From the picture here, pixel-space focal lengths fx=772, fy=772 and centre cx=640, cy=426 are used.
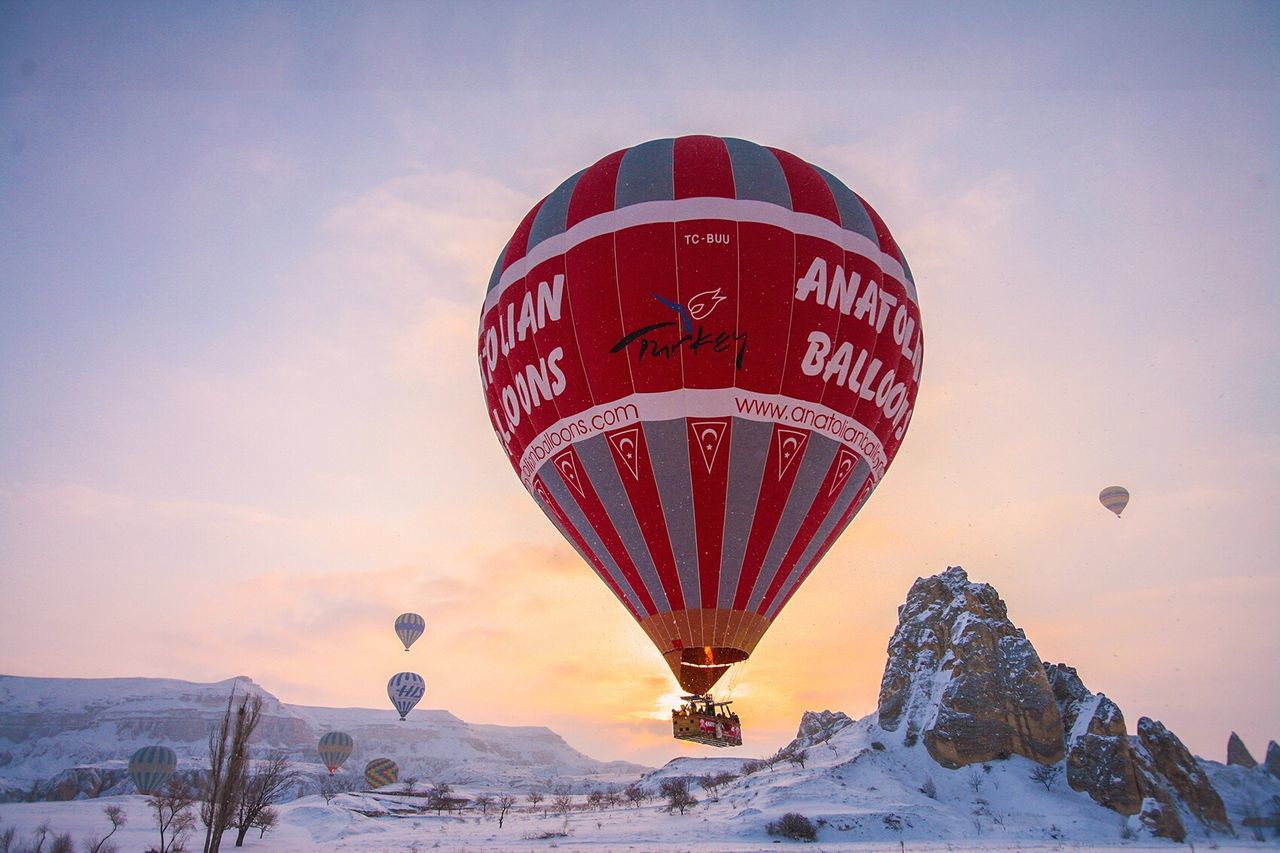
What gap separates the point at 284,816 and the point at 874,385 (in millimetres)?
49950

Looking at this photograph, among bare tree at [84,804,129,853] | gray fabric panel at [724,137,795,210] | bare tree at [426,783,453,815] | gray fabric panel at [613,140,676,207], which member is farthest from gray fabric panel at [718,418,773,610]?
bare tree at [426,783,453,815]

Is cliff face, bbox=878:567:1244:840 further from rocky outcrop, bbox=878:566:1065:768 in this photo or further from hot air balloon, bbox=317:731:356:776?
hot air balloon, bbox=317:731:356:776

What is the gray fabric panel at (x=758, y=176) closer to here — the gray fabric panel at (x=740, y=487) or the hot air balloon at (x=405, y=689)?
the gray fabric panel at (x=740, y=487)

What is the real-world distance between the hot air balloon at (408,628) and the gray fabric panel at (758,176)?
244 ft

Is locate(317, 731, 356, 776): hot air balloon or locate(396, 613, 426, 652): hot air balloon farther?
locate(317, 731, 356, 776): hot air balloon

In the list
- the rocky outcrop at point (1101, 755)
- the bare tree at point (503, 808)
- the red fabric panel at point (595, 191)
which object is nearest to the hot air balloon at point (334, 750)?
the bare tree at point (503, 808)

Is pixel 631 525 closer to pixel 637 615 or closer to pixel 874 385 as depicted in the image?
pixel 637 615

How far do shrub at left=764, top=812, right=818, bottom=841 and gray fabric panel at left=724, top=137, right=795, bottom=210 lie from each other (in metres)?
33.4

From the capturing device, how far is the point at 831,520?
63.7 ft

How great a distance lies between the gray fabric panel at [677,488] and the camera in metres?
17.3

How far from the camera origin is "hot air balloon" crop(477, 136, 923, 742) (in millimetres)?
17266

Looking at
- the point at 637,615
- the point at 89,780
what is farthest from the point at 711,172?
the point at 89,780

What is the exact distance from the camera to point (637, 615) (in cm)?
1845

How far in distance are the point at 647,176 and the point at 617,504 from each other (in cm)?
796
